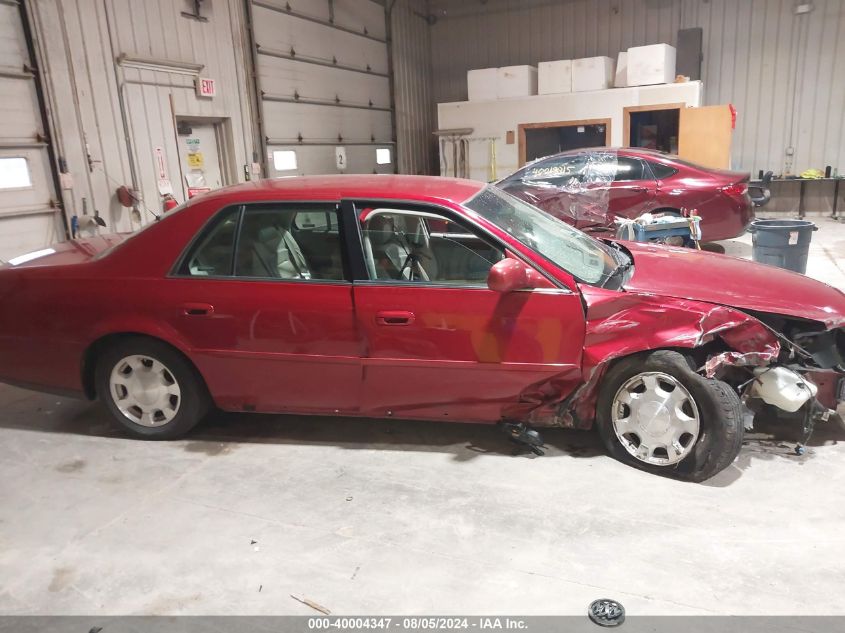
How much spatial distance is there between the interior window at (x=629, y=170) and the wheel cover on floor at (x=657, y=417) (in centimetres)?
516

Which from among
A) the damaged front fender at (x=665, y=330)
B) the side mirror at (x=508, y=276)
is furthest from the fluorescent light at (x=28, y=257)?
the damaged front fender at (x=665, y=330)

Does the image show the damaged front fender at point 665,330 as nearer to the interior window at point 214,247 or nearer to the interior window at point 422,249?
the interior window at point 422,249

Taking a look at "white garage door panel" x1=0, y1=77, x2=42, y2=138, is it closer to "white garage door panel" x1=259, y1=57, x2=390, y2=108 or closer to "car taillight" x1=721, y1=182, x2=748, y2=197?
"white garage door panel" x1=259, y1=57, x2=390, y2=108

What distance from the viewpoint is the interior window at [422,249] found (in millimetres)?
3016

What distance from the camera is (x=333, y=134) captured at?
11.2 m

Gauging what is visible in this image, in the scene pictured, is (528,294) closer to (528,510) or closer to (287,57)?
(528,510)

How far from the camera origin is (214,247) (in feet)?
10.8

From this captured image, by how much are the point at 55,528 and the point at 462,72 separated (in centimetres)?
1360

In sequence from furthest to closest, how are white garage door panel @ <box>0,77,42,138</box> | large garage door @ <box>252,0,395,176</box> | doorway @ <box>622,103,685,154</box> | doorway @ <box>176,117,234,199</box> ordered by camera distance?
doorway @ <box>622,103,685,154</box> < large garage door @ <box>252,0,395,176</box> < doorway @ <box>176,117,234,199</box> < white garage door panel @ <box>0,77,42,138</box>

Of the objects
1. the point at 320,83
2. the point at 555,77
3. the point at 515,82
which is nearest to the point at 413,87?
the point at 515,82

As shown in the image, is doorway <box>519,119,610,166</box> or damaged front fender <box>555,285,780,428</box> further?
doorway <box>519,119,610,166</box>

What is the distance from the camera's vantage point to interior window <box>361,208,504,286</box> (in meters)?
3.02

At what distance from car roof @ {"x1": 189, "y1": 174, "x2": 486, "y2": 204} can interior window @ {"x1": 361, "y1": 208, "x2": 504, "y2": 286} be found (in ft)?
0.34

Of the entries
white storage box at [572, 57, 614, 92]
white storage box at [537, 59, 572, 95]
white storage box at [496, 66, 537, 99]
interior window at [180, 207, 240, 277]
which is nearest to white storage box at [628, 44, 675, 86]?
white storage box at [572, 57, 614, 92]
